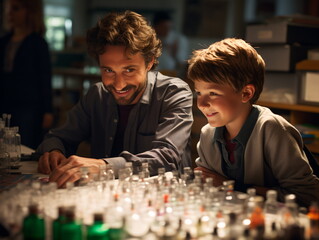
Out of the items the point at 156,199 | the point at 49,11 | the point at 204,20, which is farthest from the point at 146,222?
the point at 49,11

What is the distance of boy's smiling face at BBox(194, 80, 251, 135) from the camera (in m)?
1.82

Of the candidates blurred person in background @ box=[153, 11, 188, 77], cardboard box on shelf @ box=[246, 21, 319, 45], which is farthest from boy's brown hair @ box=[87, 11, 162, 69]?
blurred person in background @ box=[153, 11, 188, 77]

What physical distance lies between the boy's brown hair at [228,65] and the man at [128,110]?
1.33 ft

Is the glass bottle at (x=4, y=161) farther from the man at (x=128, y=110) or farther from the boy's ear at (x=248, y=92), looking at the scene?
the boy's ear at (x=248, y=92)

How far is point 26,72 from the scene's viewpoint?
393 centimetres

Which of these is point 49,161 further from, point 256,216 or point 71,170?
point 256,216

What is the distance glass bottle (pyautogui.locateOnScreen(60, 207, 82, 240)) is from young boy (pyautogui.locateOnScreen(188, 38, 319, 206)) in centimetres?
82

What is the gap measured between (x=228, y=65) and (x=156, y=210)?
27.9 inches

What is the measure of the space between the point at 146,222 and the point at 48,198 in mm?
374

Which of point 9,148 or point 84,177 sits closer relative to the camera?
point 84,177

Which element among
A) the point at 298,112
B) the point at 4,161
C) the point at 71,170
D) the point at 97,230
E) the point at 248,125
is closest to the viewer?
the point at 97,230

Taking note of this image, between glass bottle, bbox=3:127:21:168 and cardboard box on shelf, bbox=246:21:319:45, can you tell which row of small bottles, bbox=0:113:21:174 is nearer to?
glass bottle, bbox=3:127:21:168

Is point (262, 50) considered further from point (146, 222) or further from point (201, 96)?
point (146, 222)

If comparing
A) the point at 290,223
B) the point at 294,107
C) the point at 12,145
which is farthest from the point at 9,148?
the point at 294,107
